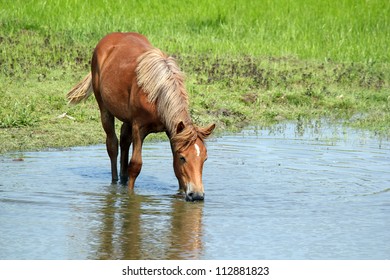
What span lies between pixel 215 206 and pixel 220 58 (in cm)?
829

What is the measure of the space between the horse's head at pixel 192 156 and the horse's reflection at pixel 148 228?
194 mm

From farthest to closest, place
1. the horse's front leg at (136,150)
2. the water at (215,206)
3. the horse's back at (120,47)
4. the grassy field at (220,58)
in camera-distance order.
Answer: the grassy field at (220,58), the horse's back at (120,47), the horse's front leg at (136,150), the water at (215,206)

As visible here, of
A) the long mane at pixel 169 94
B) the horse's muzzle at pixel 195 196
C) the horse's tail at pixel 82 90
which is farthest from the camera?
the horse's tail at pixel 82 90

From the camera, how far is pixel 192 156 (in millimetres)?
8453

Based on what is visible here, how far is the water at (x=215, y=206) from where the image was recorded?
7.20m

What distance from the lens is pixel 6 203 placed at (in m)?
8.55

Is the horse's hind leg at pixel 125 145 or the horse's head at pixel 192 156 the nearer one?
the horse's head at pixel 192 156

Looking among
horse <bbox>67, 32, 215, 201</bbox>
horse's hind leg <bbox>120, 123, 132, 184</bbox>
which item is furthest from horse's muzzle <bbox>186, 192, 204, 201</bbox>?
horse's hind leg <bbox>120, 123, 132, 184</bbox>

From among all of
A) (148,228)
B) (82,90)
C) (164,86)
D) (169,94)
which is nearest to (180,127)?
(169,94)

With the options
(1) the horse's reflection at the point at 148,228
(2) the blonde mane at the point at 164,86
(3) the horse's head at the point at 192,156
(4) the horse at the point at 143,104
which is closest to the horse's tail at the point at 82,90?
(4) the horse at the point at 143,104

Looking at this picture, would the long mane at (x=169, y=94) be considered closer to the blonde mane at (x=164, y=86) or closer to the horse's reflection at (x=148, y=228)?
the blonde mane at (x=164, y=86)
